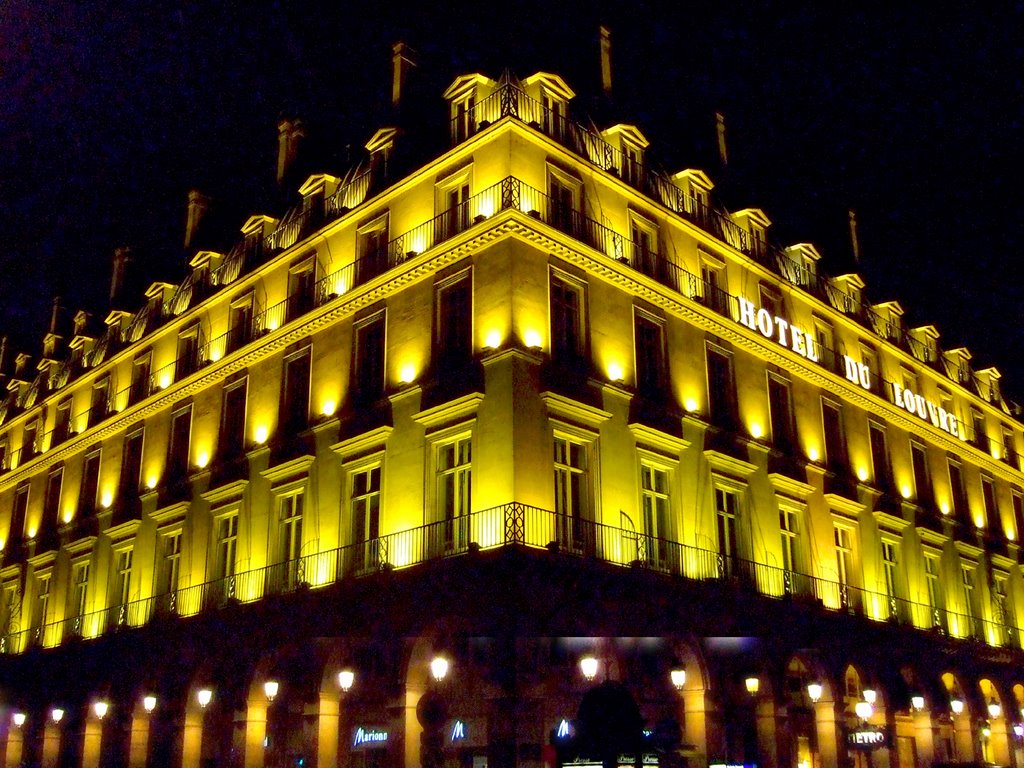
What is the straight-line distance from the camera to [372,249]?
26.1 metres

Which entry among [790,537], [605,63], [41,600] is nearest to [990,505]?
[790,537]

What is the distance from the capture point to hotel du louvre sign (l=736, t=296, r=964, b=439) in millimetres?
28094

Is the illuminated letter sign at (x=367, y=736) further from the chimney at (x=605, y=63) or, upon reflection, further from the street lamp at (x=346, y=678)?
Answer: the chimney at (x=605, y=63)

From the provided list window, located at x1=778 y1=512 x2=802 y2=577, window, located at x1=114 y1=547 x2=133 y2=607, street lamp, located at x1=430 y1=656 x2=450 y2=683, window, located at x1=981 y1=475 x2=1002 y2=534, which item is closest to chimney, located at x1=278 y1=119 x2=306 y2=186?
window, located at x1=114 y1=547 x2=133 y2=607

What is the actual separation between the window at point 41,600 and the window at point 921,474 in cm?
2909

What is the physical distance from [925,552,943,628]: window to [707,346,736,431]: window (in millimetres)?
10560

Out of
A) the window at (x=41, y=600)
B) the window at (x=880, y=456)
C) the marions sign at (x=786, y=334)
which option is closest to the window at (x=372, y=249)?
the marions sign at (x=786, y=334)

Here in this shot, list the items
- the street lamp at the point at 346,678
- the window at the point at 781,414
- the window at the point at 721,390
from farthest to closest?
1. the window at the point at 781,414
2. the window at the point at 721,390
3. the street lamp at the point at 346,678

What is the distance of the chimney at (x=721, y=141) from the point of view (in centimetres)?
3331

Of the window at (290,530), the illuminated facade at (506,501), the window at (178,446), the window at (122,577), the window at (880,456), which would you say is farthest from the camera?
the window at (880,456)

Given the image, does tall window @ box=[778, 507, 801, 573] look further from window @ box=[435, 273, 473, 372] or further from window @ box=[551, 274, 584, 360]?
window @ box=[435, 273, 473, 372]

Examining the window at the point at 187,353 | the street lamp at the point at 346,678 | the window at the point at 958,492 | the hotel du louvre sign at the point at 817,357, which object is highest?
the window at the point at 187,353

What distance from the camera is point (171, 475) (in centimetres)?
3041

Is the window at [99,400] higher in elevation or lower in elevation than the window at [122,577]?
higher
